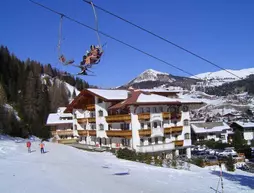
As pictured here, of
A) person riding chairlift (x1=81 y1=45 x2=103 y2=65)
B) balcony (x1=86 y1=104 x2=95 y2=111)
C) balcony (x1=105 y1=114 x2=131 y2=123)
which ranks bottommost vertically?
balcony (x1=105 y1=114 x2=131 y2=123)

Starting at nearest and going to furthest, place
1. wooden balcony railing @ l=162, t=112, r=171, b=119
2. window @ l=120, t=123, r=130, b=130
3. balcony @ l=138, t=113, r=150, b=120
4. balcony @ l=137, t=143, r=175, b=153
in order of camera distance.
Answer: balcony @ l=137, t=143, r=175, b=153
balcony @ l=138, t=113, r=150, b=120
window @ l=120, t=123, r=130, b=130
wooden balcony railing @ l=162, t=112, r=171, b=119

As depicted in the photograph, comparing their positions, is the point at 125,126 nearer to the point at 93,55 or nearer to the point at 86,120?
the point at 86,120

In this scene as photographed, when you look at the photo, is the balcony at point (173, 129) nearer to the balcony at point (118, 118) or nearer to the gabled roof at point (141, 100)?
the gabled roof at point (141, 100)

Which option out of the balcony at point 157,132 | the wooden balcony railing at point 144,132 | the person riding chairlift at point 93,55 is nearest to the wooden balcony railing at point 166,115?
the balcony at point 157,132

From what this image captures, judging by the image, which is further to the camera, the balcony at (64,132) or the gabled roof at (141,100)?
the balcony at (64,132)

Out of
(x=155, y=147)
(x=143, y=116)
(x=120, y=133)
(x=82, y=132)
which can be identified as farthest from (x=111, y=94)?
(x=82, y=132)

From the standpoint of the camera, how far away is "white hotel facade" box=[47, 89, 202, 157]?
4331 cm

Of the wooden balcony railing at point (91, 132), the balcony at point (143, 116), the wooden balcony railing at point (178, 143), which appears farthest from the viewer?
the wooden balcony railing at point (91, 132)

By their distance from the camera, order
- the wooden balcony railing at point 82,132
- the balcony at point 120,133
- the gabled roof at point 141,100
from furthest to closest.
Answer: the wooden balcony railing at point 82,132 < the balcony at point 120,133 < the gabled roof at point 141,100

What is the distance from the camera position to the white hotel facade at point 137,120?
142 feet

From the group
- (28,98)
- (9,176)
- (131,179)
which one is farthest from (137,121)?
(28,98)

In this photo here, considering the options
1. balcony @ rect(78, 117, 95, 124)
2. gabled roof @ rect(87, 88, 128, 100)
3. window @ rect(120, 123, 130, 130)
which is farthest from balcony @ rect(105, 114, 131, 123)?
balcony @ rect(78, 117, 95, 124)

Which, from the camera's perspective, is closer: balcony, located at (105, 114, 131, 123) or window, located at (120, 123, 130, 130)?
balcony, located at (105, 114, 131, 123)

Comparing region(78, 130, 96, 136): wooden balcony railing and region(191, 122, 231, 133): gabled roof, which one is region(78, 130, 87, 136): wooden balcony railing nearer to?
region(78, 130, 96, 136): wooden balcony railing
